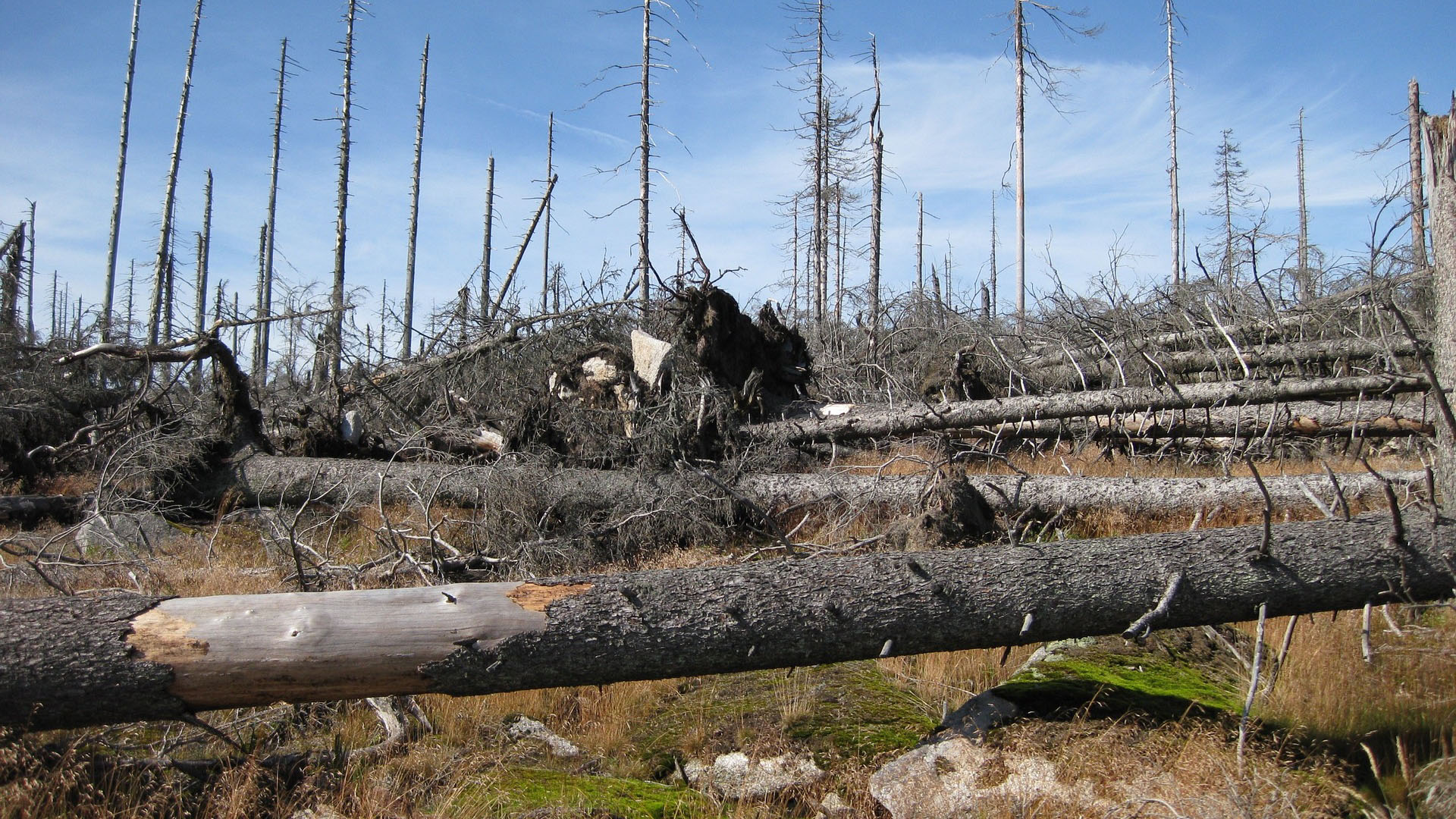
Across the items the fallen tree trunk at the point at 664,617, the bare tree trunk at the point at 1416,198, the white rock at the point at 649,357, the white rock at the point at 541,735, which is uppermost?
the bare tree trunk at the point at 1416,198

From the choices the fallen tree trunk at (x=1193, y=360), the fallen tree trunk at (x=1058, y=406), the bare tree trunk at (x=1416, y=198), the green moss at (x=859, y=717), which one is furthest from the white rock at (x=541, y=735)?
the bare tree trunk at (x=1416, y=198)

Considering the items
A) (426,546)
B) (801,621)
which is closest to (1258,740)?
(801,621)

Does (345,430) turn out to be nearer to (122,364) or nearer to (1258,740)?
(122,364)

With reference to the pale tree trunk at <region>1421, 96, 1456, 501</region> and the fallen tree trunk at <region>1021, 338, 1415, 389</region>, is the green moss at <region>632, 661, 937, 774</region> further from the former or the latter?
the fallen tree trunk at <region>1021, 338, 1415, 389</region>

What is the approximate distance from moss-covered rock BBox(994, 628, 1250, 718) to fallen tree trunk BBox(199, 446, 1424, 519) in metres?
2.15

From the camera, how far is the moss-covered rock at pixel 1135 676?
4.24m

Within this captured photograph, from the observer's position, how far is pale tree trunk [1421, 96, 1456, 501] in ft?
13.8

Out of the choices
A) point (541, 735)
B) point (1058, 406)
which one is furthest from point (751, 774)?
point (1058, 406)

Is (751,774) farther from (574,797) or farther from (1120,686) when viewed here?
(1120,686)

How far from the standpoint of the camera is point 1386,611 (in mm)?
4254

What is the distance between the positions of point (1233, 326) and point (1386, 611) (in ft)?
21.6

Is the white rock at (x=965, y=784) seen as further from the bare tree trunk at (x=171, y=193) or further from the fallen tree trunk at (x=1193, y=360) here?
the bare tree trunk at (x=171, y=193)

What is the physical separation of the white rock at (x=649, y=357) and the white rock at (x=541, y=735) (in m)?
5.01

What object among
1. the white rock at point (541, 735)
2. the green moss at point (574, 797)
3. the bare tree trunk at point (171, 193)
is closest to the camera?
the green moss at point (574, 797)
